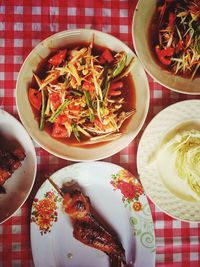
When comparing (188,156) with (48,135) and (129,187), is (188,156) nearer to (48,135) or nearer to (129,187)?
(129,187)

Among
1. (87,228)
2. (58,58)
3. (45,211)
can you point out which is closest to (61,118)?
(58,58)

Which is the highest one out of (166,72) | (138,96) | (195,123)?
(166,72)

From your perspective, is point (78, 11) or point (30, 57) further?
point (78, 11)

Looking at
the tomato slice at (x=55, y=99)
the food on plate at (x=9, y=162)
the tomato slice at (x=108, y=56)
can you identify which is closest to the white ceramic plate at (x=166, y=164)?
the tomato slice at (x=108, y=56)

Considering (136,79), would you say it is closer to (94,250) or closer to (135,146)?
(135,146)

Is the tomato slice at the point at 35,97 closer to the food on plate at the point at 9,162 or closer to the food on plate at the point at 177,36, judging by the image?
the food on plate at the point at 9,162

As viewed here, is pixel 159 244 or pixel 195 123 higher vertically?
pixel 195 123

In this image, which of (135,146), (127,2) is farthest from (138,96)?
(127,2)
